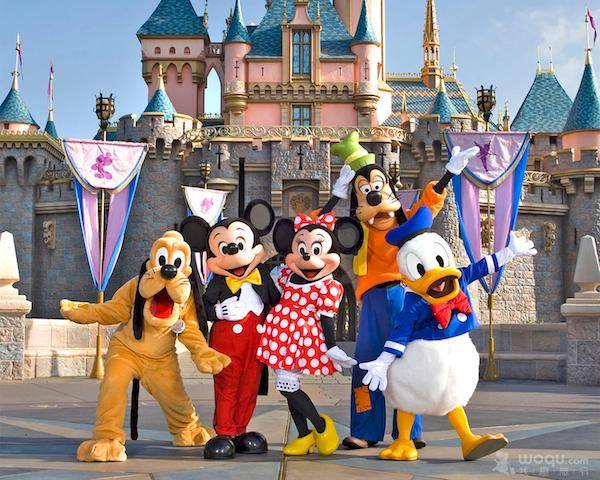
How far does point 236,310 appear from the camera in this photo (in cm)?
488

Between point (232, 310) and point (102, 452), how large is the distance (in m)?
1.05

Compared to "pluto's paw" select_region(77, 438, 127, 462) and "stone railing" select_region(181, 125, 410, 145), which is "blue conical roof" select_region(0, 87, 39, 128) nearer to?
"stone railing" select_region(181, 125, 410, 145)

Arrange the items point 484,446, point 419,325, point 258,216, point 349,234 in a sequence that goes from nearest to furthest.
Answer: point 484,446 → point 419,325 → point 349,234 → point 258,216

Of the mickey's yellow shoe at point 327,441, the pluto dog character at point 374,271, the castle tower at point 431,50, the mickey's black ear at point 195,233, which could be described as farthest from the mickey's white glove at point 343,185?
the castle tower at point 431,50

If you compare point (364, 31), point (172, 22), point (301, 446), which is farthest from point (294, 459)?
point (172, 22)

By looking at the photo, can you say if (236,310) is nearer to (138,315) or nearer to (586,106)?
(138,315)

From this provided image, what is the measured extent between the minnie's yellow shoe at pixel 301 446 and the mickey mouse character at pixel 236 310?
6.1 inches

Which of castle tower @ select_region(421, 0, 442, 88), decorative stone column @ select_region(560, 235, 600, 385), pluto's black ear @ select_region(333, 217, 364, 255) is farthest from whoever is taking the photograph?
castle tower @ select_region(421, 0, 442, 88)

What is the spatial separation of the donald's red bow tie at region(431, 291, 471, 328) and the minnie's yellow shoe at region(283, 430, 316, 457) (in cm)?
96

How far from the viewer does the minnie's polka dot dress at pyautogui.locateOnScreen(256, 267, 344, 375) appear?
4.67m

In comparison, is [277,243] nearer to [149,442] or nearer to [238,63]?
[149,442]

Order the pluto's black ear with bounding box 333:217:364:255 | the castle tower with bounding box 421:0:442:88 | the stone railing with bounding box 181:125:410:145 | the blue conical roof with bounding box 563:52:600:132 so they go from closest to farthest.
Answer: the pluto's black ear with bounding box 333:217:364:255 → the stone railing with bounding box 181:125:410:145 → the blue conical roof with bounding box 563:52:600:132 → the castle tower with bounding box 421:0:442:88

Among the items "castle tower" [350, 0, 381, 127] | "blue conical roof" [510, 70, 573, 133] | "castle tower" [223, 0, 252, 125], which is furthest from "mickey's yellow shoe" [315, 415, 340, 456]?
"blue conical roof" [510, 70, 573, 133]

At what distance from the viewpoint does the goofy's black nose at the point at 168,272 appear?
476 centimetres
